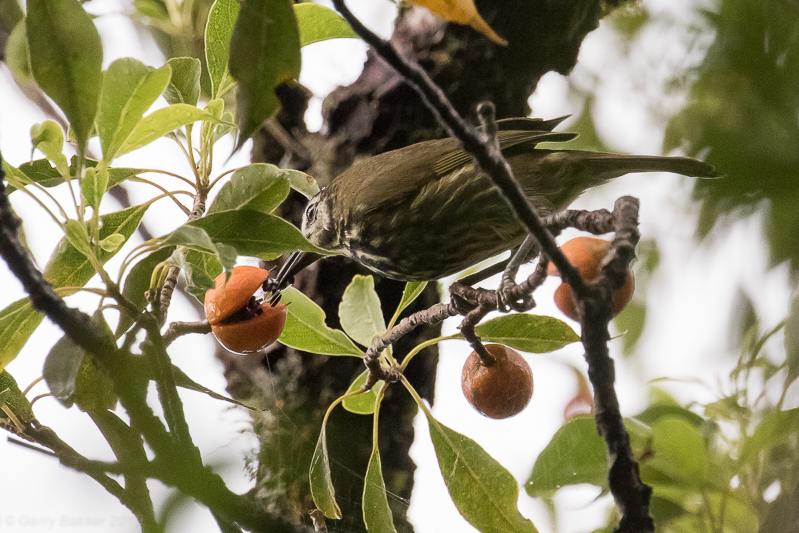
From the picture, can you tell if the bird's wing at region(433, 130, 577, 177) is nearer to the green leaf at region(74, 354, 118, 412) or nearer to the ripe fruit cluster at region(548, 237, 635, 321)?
the ripe fruit cluster at region(548, 237, 635, 321)

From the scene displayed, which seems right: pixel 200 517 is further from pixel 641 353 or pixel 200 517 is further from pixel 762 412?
pixel 641 353

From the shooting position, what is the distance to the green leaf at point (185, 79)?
701 millimetres

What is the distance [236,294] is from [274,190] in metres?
0.15

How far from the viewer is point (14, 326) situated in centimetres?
Result: 61

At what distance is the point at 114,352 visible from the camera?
46cm

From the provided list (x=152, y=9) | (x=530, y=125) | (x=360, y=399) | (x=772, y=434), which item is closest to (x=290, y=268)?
(x=360, y=399)

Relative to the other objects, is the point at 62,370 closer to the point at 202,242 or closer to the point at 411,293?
the point at 202,242

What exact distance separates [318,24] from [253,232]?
328 mm

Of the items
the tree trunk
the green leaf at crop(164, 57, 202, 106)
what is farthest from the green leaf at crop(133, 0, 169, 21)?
the green leaf at crop(164, 57, 202, 106)

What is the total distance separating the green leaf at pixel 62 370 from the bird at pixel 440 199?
48 cm

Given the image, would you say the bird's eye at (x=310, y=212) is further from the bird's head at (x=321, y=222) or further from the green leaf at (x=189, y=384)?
the green leaf at (x=189, y=384)

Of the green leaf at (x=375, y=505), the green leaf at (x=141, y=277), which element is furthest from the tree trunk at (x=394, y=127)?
the green leaf at (x=141, y=277)

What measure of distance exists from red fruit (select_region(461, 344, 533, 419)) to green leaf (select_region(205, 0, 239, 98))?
49 cm

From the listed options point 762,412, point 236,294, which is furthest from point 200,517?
point 762,412
